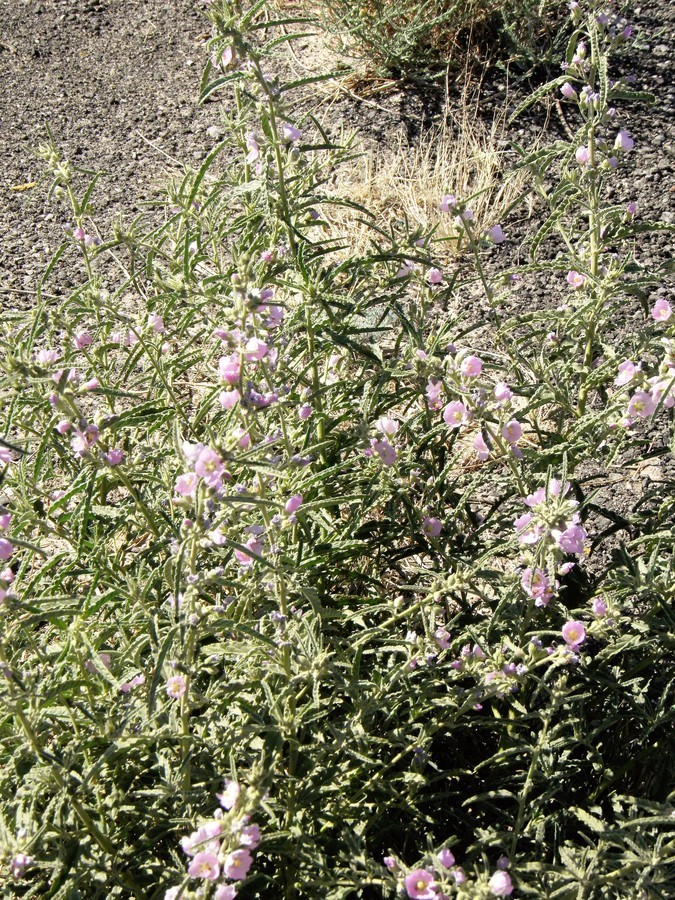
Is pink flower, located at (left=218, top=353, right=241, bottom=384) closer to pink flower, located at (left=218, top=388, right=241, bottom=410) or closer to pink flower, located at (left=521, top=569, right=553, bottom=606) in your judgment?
pink flower, located at (left=218, top=388, right=241, bottom=410)

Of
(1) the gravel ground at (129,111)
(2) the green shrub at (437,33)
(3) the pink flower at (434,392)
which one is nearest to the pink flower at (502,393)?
(3) the pink flower at (434,392)

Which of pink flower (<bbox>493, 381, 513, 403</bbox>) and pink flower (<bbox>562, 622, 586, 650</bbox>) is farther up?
pink flower (<bbox>493, 381, 513, 403</bbox>)

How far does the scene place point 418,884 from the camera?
185cm

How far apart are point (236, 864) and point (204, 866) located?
64 millimetres

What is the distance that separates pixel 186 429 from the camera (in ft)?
10.7

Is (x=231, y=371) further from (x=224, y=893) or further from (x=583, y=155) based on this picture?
(x=583, y=155)

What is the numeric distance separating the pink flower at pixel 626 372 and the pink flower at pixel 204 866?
1460mm

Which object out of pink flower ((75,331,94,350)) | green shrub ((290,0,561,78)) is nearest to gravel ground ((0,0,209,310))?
green shrub ((290,0,561,78))

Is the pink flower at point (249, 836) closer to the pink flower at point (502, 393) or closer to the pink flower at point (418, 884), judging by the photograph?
the pink flower at point (418, 884)

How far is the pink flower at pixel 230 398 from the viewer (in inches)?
77.9

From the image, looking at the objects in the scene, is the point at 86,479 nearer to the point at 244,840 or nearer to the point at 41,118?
the point at 244,840

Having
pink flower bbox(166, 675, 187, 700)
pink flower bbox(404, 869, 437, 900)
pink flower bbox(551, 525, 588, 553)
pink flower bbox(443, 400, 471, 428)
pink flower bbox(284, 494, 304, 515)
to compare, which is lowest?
pink flower bbox(404, 869, 437, 900)

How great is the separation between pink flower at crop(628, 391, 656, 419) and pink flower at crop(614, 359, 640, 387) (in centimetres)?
4

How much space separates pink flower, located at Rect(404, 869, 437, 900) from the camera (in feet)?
6.03
